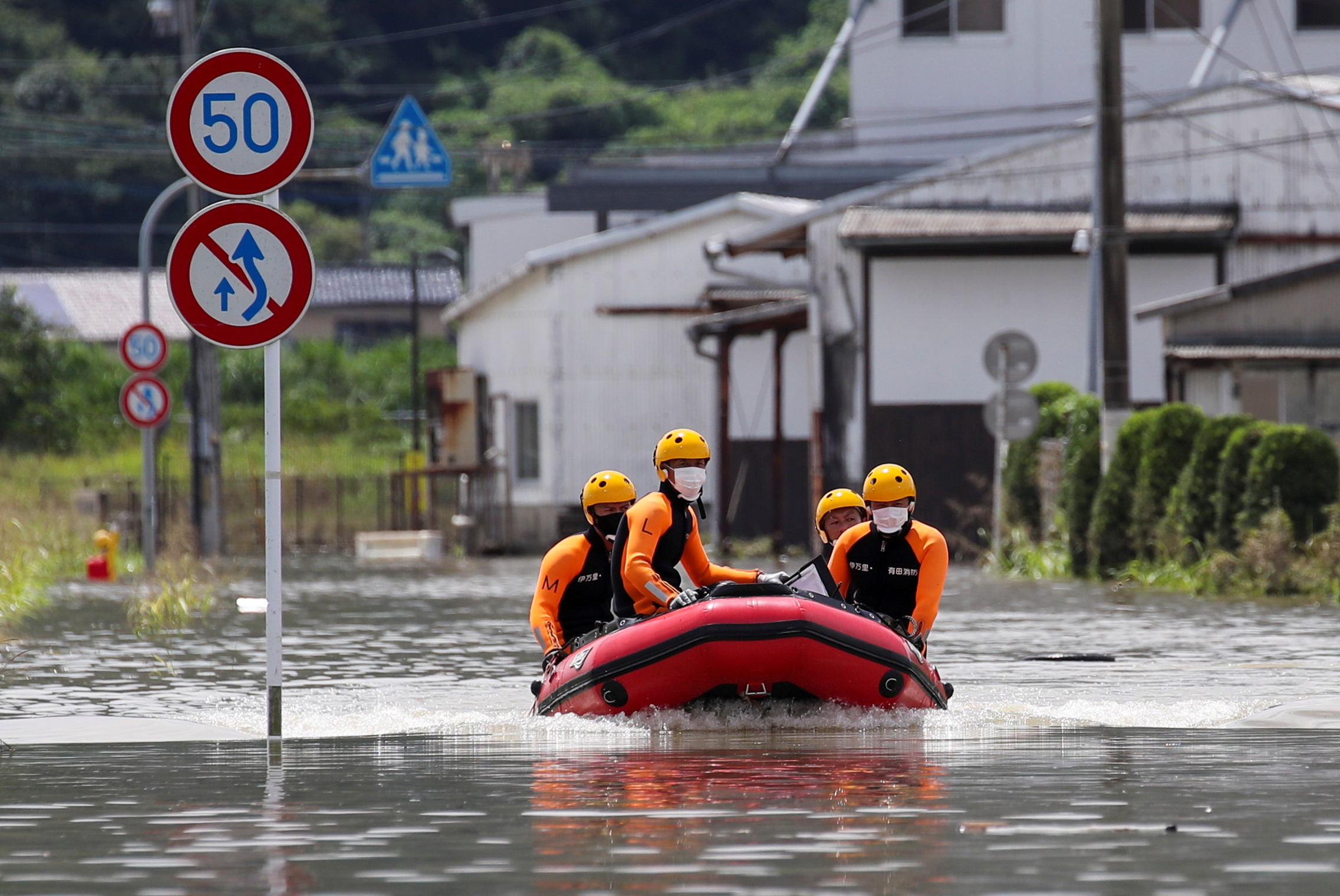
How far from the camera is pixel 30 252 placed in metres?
73.6

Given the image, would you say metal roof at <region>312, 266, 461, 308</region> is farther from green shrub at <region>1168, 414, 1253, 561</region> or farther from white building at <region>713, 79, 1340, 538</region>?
green shrub at <region>1168, 414, 1253, 561</region>

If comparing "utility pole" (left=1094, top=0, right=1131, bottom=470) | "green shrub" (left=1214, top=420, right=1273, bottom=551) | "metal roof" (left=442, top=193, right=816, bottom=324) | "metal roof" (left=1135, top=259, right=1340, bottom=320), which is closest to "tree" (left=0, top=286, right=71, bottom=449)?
"metal roof" (left=442, top=193, right=816, bottom=324)

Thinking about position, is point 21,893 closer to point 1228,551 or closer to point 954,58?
point 1228,551

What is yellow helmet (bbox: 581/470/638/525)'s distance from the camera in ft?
42.2

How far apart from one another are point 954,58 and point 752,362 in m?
10.8

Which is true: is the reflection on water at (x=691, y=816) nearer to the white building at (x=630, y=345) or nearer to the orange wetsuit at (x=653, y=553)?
the orange wetsuit at (x=653, y=553)

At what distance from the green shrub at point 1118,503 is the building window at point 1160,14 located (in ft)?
74.8

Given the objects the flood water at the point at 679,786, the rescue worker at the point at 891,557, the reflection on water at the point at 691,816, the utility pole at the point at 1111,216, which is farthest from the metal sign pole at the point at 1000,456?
the reflection on water at the point at 691,816

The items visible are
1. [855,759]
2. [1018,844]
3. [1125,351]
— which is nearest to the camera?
[1018,844]

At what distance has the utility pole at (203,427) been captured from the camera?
3428cm

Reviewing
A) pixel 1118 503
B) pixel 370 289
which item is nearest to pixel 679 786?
pixel 1118 503

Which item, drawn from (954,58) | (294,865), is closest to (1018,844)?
(294,865)

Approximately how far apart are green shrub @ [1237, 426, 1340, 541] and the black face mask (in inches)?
426

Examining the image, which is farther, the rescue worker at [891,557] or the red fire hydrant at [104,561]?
the red fire hydrant at [104,561]
